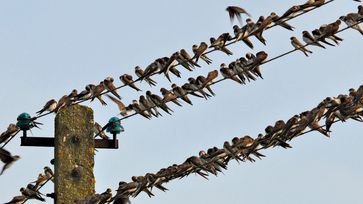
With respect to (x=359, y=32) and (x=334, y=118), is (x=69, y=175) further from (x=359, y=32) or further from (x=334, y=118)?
(x=359, y=32)

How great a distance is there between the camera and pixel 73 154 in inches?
486

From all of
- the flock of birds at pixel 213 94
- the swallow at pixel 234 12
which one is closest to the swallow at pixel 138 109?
the flock of birds at pixel 213 94

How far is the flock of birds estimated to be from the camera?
1259 cm

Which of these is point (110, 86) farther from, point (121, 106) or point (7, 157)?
point (7, 157)

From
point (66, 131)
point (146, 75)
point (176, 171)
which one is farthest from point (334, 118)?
point (146, 75)

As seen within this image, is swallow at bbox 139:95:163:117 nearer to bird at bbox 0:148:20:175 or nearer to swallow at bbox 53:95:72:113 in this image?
swallow at bbox 53:95:72:113

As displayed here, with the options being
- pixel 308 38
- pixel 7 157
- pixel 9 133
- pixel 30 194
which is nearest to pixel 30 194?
pixel 30 194

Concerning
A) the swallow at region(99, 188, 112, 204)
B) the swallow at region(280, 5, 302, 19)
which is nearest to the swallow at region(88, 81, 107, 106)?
the swallow at region(280, 5, 302, 19)

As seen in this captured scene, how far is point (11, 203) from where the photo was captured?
47.2ft

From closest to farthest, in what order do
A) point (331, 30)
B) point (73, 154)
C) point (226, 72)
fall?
point (73, 154) < point (331, 30) < point (226, 72)

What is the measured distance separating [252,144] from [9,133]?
9.05 ft

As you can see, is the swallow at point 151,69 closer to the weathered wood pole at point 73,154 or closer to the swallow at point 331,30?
the swallow at point 331,30

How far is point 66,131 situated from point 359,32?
4155mm

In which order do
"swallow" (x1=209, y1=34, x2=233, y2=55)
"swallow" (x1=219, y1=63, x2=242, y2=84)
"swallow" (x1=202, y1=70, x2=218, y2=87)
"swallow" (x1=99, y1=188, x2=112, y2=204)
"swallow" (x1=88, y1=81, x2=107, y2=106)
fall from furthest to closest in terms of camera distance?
"swallow" (x1=219, y1=63, x2=242, y2=84), "swallow" (x1=202, y1=70, x2=218, y2=87), "swallow" (x1=88, y1=81, x2=107, y2=106), "swallow" (x1=209, y1=34, x2=233, y2=55), "swallow" (x1=99, y1=188, x2=112, y2=204)
